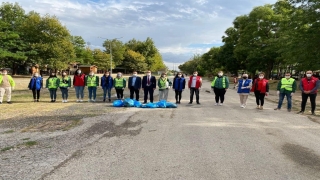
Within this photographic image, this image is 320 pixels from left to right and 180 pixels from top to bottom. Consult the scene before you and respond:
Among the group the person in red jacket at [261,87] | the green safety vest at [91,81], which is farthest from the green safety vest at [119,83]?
the person in red jacket at [261,87]

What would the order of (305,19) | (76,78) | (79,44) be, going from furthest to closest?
(79,44)
(305,19)
(76,78)

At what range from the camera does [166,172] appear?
452 centimetres

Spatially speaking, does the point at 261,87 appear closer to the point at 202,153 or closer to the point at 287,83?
the point at 287,83

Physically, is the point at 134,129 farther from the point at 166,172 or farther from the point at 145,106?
the point at 145,106

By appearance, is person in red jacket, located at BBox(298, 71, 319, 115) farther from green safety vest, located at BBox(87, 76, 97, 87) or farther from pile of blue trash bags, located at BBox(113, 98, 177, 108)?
green safety vest, located at BBox(87, 76, 97, 87)

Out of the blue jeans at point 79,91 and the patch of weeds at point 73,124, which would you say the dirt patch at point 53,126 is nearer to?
the patch of weeds at point 73,124

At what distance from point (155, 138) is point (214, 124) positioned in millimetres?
2668

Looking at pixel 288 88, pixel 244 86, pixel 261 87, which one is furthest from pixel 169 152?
pixel 288 88

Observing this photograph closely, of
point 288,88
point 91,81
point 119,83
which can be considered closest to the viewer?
point 288,88

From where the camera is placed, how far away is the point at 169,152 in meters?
5.63

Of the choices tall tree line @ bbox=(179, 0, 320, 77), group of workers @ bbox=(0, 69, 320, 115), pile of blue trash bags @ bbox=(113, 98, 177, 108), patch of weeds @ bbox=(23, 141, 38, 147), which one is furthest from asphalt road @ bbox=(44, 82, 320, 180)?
tall tree line @ bbox=(179, 0, 320, 77)

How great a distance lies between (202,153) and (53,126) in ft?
16.5

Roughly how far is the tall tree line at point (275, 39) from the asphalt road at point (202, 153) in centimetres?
1602

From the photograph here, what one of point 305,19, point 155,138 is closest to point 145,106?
point 155,138
